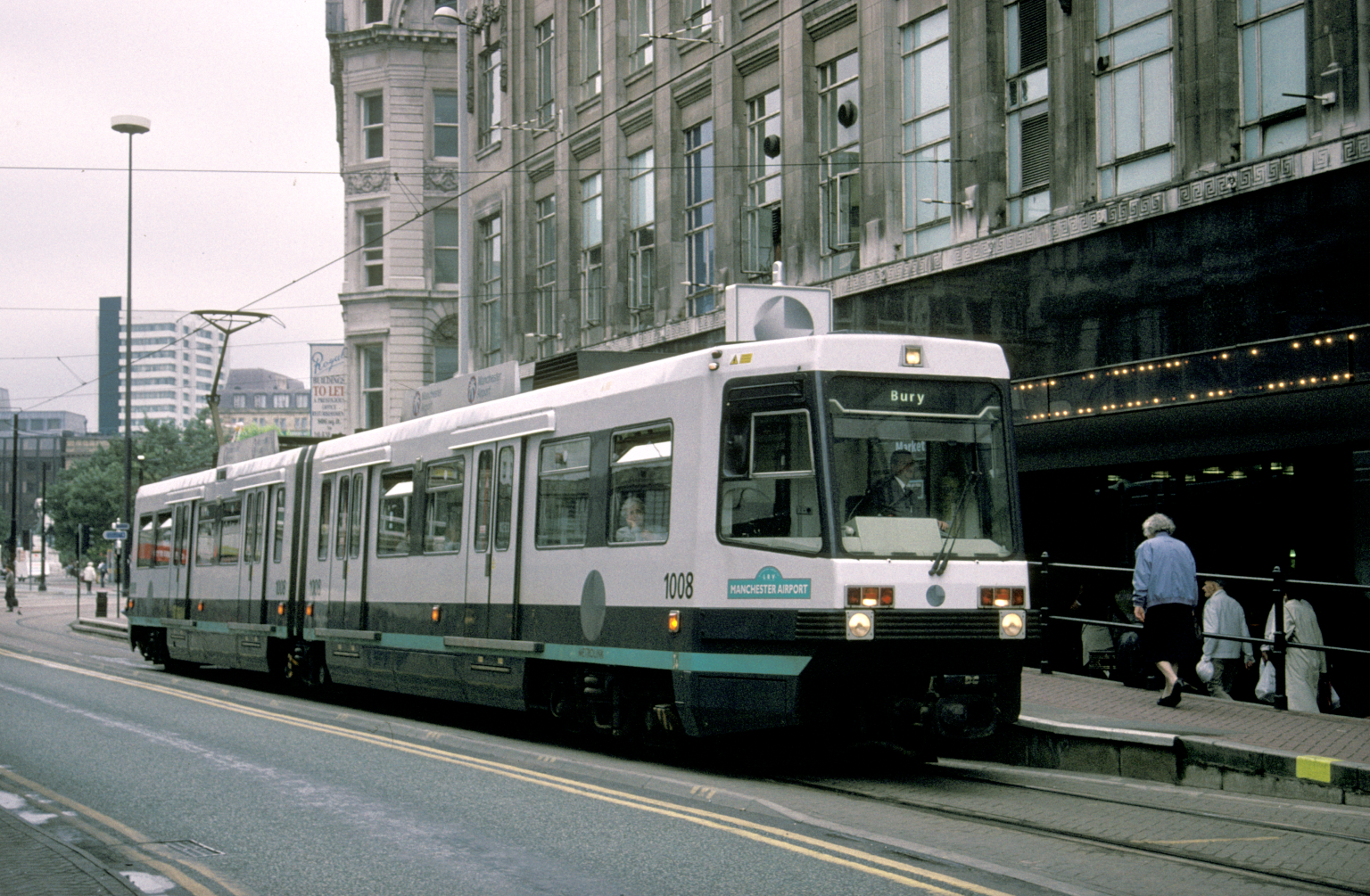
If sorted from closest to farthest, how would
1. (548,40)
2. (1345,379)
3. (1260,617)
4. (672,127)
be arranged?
(1345,379) → (1260,617) → (672,127) → (548,40)

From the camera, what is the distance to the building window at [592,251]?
30.6m

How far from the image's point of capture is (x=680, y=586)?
35.3 ft

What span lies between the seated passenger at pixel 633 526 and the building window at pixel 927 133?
9.81 meters

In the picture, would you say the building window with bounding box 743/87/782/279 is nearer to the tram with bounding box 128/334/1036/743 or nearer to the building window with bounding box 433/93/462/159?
the tram with bounding box 128/334/1036/743

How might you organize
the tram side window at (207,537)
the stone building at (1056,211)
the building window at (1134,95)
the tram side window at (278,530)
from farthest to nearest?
the tram side window at (207,537)
the tram side window at (278,530)
the building window at (1134,95)
the stone building at (1056,211)

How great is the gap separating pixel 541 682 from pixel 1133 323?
816 centimetres

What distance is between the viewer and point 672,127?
27547 millimetres

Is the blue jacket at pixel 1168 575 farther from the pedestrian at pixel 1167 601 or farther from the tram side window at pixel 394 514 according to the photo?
the tram side window at pixel 394 514

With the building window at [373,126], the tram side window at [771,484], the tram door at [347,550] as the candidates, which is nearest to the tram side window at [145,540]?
the tram door at [347,550]

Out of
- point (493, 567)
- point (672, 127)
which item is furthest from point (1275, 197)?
point (672, 127)

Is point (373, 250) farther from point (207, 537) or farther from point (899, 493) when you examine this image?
point (899, 493)

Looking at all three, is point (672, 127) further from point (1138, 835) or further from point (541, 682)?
point (1138, 835)

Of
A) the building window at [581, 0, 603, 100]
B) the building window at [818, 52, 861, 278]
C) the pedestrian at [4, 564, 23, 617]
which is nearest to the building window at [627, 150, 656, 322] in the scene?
the building window at [581, 0, 603, 100]

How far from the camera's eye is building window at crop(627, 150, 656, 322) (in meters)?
28.7
